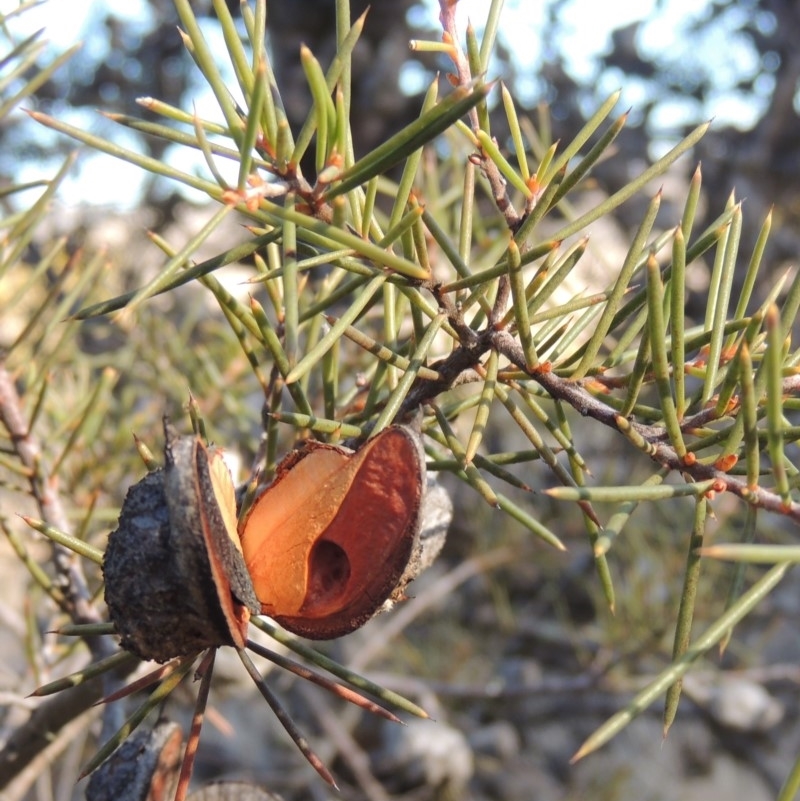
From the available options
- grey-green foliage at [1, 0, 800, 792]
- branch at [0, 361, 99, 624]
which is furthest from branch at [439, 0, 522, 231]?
branch at [0, 361, 99, 624]

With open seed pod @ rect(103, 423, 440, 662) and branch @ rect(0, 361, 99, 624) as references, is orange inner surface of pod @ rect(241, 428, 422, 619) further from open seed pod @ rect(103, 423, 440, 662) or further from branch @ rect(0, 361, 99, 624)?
branch @ rect(0, 361, 99, 624)

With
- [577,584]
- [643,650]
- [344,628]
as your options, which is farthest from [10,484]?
[577,584]

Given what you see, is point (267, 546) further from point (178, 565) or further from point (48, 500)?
point (48, 500)

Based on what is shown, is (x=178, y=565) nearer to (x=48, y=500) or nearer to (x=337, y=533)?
(x=337, y=533)

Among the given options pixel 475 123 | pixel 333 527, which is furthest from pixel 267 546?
pixel 475 123

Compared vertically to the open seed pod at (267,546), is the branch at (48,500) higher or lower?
higher

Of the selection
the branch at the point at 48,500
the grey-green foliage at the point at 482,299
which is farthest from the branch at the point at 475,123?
the branch at the point at 48,500

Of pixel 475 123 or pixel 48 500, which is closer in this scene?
pixel 475 123

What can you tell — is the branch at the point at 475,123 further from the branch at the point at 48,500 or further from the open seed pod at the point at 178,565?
the branch at the point at 48,500
